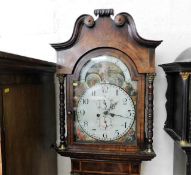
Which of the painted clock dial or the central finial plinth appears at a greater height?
the central finial plinth

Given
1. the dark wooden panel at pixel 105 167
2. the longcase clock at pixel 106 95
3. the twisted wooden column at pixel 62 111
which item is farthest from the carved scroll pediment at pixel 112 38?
the dark wooden panel at pixel 105 167

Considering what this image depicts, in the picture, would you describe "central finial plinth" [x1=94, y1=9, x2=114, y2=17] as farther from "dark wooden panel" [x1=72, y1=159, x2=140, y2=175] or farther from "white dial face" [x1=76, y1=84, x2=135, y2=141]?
"dark wooden panel" [x1=72, y1=159, x2=140, y2=175]

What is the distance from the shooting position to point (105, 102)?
3.78 feet

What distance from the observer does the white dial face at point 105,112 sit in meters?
1.14

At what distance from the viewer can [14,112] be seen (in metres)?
0.92

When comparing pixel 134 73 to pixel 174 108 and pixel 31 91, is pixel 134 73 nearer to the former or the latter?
pixel 174 108

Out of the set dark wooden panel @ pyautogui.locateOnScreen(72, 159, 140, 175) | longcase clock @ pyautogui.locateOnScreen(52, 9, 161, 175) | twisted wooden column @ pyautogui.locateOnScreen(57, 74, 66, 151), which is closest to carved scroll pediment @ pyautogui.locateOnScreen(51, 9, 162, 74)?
longcase clock @ pyautogui.locateOnScreen(52, 9, 161, 175)

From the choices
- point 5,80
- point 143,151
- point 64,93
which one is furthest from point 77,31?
point 143,151

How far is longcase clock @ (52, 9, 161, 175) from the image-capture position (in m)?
1.10

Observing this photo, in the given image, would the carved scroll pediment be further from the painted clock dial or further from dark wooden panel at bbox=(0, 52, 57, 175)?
dark wooden panel at bbox=(0, 52, 57, 175)

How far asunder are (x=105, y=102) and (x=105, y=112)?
5cm

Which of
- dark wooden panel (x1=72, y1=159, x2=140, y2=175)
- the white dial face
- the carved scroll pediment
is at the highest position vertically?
the carved scroll pediment

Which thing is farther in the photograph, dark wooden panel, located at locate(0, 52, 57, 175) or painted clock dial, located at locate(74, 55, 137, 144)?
painted clock dial, located at locate(74, 55, 137, 144)

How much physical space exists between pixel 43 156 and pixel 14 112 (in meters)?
0.38
